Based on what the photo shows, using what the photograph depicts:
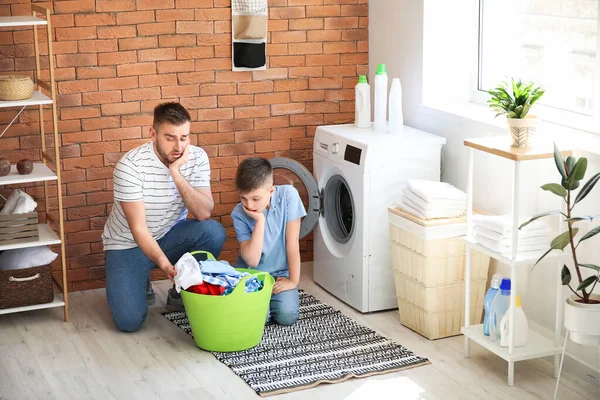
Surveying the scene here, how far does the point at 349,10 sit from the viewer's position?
5.04m

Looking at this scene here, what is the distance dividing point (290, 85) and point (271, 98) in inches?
5.1

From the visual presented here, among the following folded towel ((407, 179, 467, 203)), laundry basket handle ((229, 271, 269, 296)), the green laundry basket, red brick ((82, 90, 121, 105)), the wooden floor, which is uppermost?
red brick ((82, 90, 121, 105))

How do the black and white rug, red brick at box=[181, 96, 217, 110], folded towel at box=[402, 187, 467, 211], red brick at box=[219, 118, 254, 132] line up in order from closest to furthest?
the black and white rug, folded towel at box=[402, 187, 467, 211], red brick at box=[181, 96, 217, 110], red brick at box=[219, 118, 254, 132]

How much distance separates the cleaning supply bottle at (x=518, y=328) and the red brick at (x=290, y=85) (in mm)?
Result: 1991

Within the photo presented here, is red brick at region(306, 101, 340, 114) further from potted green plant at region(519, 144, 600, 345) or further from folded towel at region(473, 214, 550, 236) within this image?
potted green plant at region(519, 144, 600, 345)

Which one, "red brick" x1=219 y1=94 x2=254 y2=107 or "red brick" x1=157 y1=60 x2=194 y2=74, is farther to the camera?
"red brick" x1=219 y1=94 x2=254 y2=107

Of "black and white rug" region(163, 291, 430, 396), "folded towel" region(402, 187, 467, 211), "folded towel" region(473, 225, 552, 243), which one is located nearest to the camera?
"folded towel" region(473, 225, 552, 243)

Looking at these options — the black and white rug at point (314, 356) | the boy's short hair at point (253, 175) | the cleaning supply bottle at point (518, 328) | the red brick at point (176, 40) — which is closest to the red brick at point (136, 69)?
the red brick at point (176, 40)

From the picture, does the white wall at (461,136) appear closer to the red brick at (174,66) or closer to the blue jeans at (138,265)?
the red brick at (174,66)

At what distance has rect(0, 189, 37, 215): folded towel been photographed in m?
4.20

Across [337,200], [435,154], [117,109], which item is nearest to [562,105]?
[435,154]

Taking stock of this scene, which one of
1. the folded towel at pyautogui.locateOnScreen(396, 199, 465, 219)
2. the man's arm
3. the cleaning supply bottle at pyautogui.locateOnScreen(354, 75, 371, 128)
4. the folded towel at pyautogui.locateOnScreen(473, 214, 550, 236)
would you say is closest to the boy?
the man's arm

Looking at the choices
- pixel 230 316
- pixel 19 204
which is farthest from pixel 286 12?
pixel 230 316

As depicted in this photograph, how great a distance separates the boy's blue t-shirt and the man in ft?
0.75
